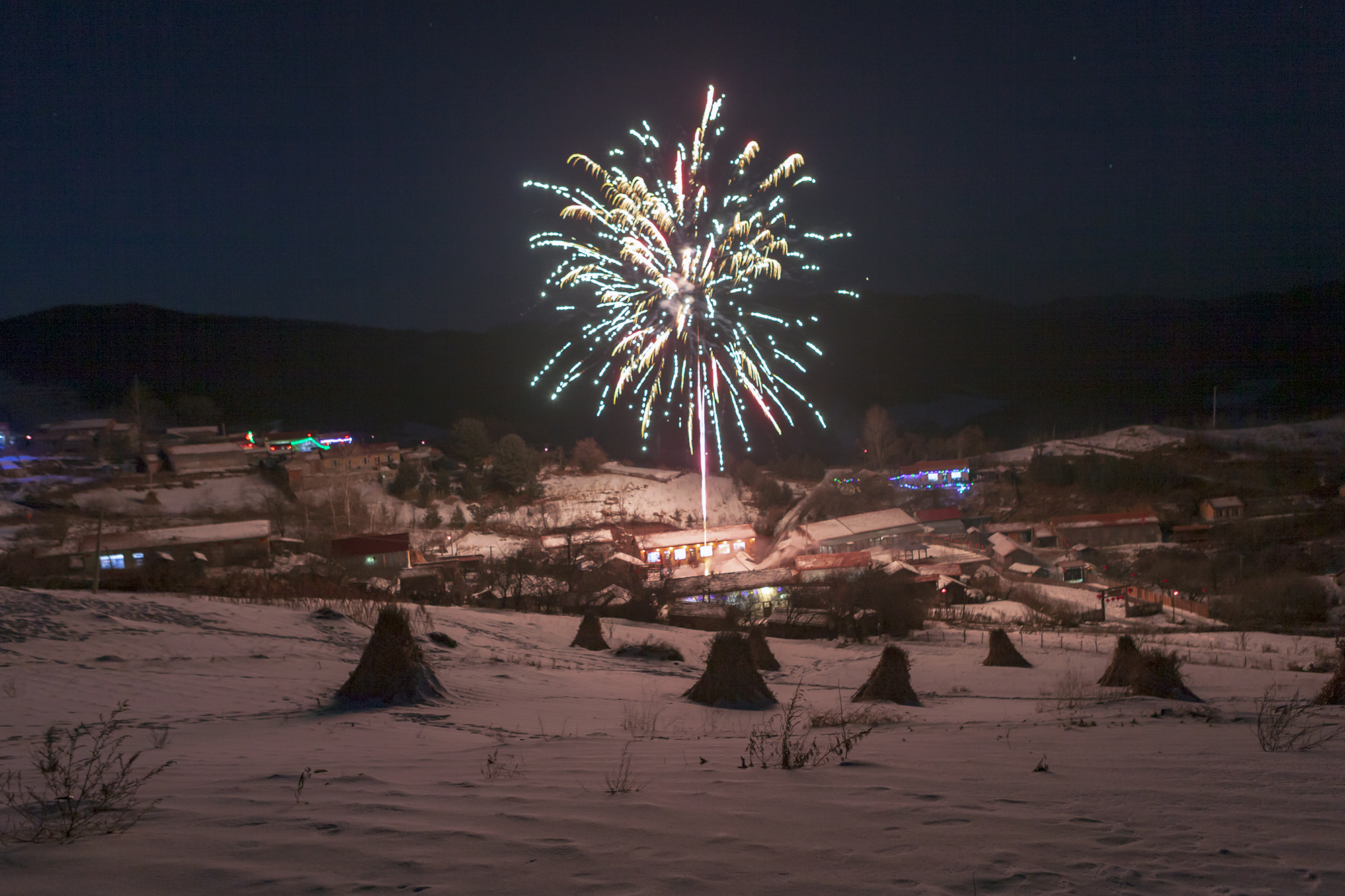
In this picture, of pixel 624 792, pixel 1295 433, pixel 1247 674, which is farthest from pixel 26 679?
pixel 1295 433

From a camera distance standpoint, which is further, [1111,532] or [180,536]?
[1111,532]

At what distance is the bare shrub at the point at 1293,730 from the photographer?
4.45 metres

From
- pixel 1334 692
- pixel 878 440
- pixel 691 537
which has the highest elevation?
pixel 878 440

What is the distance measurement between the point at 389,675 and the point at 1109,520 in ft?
144

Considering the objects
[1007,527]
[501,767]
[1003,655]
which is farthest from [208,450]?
[501,767]

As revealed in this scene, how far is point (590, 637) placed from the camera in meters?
13.6

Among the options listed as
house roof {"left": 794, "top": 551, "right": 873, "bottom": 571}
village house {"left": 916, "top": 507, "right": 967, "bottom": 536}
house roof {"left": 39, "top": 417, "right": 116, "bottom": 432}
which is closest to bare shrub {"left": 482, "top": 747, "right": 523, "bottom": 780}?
house roof {"left": 794, "top": 551, "right": 873, "bottom": 571}

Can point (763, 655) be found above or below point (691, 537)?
below

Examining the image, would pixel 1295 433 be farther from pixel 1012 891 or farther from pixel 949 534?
pixel 1012 891

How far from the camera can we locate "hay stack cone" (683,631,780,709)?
8578 millimetres

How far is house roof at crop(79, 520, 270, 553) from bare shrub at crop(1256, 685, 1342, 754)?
3411cm

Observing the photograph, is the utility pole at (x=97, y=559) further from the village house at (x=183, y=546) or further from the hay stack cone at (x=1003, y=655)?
the hay stack cone at (x=1003, y=655)

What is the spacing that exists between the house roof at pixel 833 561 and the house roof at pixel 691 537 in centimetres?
689

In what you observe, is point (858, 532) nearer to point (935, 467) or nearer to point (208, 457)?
point (935, 467)
